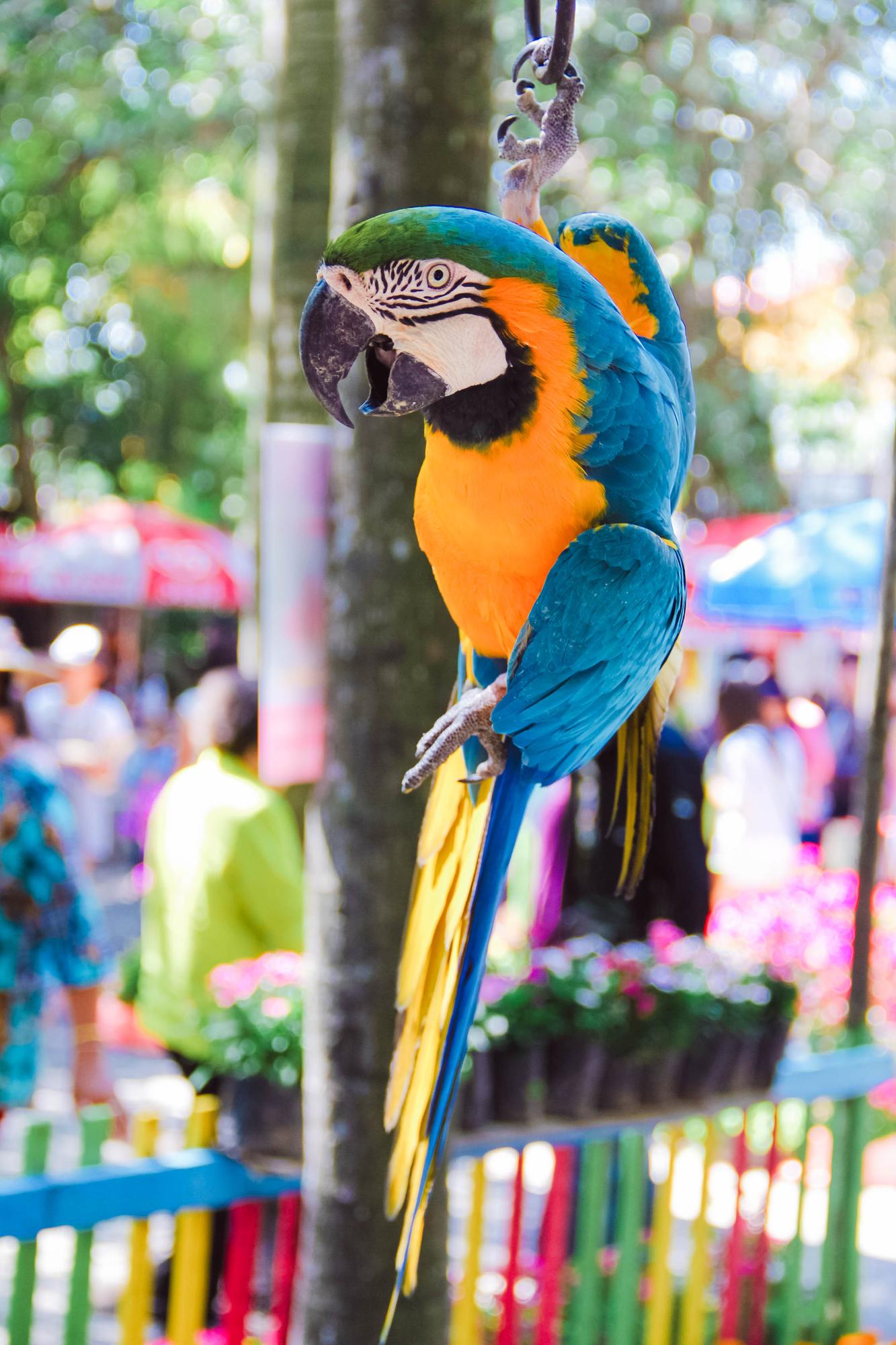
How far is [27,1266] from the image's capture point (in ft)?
7.67

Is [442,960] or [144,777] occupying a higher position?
[442,960]

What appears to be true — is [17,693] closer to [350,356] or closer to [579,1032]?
[579,1032]

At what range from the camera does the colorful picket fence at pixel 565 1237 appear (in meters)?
2.38

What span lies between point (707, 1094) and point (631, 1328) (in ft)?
1.95

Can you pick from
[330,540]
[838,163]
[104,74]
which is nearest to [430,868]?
[330,540]

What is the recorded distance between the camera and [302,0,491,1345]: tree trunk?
71.2 inches

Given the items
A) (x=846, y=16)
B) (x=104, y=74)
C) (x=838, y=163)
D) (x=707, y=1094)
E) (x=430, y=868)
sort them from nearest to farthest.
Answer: (x=430, y=868) → (x=707, y=1094) → (x=846, y=16) → (x=104, y=74) → (x=838, y=163)

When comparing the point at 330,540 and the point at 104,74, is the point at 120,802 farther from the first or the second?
the point at 330,540

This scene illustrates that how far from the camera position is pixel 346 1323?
201 centimetres

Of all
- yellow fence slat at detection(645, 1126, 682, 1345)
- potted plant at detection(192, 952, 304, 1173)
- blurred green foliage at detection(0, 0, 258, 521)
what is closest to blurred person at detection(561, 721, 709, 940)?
yellow fence slat at detection(645, 1126, 682, 1345)

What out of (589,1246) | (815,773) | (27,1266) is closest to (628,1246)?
(589,1246)

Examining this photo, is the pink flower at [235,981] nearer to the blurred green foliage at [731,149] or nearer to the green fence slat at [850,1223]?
the green fence slat at [850,1223]

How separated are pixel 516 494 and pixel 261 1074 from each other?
189 cm

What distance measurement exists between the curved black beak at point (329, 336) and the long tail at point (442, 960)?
0.88 feet
